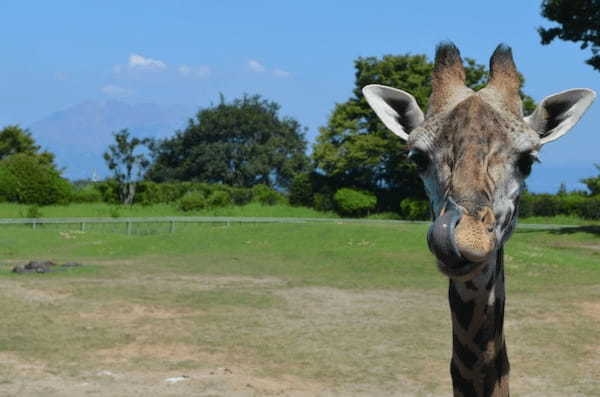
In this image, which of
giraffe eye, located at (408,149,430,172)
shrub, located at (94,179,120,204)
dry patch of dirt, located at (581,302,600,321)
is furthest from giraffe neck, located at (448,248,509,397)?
shrub, located at (94,179,120,204)

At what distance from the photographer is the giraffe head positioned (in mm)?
3529

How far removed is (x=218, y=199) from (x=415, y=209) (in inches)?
512

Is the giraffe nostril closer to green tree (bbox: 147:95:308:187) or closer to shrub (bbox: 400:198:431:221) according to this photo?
shrub (bbox: 400:198:431:221)

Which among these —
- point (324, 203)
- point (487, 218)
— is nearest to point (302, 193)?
point (324, 203)

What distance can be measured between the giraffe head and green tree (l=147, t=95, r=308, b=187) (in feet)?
236

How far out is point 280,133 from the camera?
271ft

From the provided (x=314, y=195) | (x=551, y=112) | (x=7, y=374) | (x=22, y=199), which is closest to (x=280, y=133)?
(x=314, y=195)

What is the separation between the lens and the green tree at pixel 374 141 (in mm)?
54594

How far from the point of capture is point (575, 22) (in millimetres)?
38656

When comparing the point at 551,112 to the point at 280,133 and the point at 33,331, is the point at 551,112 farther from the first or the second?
the point at 280,133

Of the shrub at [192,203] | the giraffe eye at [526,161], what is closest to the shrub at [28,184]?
the shrub at [192,203]

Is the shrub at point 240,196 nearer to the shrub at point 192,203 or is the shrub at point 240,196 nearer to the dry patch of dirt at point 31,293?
the shrub at point 192,203

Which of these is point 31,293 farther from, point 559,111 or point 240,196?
point 240,196

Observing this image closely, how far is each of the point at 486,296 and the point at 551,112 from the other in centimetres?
117
